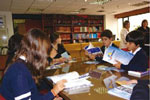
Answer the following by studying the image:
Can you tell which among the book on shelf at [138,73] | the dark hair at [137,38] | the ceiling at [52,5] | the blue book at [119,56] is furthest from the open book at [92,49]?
the ceiling at [52,5]

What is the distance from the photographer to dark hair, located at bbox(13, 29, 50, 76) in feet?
2.97

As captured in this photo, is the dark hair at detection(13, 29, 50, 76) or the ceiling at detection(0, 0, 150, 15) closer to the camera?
the dark hair at detection(13, 29, 50, 76)

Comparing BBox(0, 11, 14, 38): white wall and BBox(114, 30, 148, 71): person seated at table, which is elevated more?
BBox(0, 11, 14, 38): white wall

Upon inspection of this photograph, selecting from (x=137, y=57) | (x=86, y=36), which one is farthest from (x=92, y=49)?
(x=86, y=36)

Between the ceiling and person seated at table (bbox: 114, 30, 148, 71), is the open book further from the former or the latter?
the ceiling

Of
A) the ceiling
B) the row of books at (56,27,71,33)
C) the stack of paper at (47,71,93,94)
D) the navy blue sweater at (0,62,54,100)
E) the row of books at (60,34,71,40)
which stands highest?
the ceiling

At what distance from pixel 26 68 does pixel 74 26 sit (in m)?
7.00

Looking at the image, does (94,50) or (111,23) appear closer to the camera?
(94,50)

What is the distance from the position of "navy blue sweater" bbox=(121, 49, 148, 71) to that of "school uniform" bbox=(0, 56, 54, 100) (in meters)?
1.02

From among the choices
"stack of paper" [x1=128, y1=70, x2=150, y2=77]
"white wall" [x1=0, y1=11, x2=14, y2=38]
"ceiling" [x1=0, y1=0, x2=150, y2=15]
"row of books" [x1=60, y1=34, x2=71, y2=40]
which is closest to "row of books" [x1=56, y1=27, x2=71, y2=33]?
"row of books" [x1=60, y1=34, x2=71, y2=40]

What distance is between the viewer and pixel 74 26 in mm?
7746

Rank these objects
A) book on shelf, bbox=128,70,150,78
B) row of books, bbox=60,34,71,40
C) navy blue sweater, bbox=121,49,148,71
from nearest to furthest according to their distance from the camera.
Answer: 1. book on shelf, bbox=128,70,150,78
2. navy blue sweater, bbox=121,49,148,71
3. row of books, bbox=60,34,71,40

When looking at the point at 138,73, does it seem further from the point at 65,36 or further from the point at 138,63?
the point at 65,36

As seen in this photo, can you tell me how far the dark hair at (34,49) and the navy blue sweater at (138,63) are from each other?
930mm
